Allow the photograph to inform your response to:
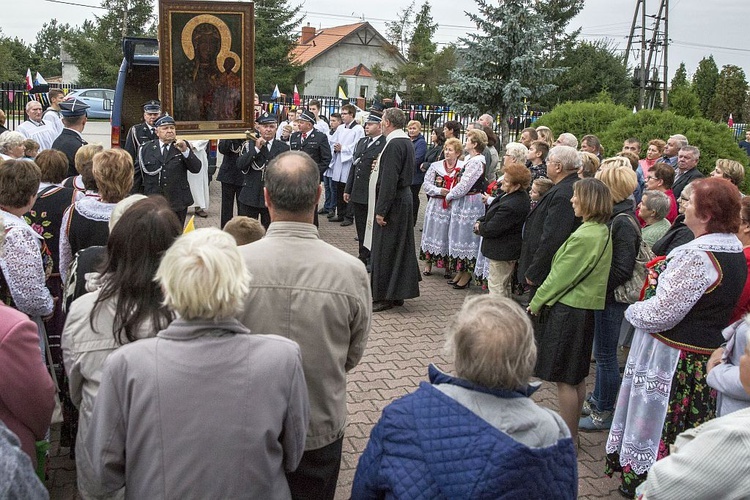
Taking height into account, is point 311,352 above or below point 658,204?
below

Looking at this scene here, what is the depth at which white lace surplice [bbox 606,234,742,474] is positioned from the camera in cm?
376

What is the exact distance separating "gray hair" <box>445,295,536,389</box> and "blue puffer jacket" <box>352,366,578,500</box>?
0.05m

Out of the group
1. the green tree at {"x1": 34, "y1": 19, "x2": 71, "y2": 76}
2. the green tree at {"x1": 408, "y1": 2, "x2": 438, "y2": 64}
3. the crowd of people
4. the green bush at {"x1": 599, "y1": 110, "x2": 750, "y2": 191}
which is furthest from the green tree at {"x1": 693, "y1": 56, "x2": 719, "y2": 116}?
the green tree at {"x1": 34, "y1": 19, "x2": 71, "y2": 76}

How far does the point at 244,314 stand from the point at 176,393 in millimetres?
730

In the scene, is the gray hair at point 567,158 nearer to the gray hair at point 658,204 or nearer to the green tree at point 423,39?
the gray hair at point 658,204

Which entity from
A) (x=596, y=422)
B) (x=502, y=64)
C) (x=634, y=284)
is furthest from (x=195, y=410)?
(x=502, y=64)

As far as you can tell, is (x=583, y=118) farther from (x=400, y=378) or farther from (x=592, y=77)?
(x=592, y=77)

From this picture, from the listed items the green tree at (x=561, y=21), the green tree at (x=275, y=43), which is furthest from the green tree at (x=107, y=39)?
the green tree at (x=561, y=21)

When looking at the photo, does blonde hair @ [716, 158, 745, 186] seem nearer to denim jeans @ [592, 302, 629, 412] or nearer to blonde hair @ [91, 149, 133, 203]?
denim jeans @ [592, 302, 629, 412]

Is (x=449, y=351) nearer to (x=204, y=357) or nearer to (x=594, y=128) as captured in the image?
(x=204, y=357)

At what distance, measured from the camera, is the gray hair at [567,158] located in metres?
5.57

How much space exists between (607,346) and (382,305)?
3012mm

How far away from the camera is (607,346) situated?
16.5ft

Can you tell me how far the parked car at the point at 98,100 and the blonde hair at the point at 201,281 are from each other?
28.8 meters
